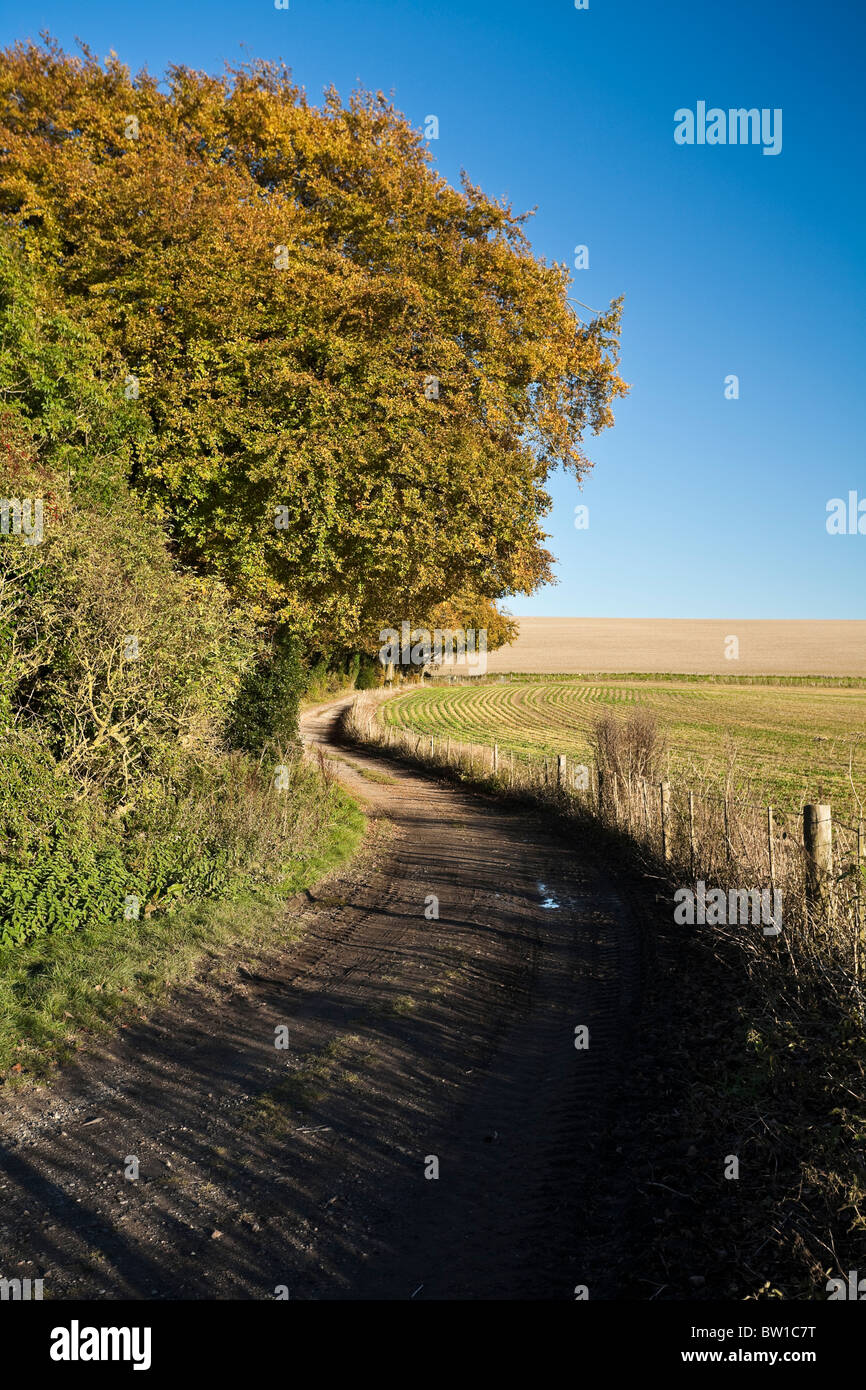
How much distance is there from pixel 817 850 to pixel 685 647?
122 metres

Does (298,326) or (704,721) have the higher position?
(298,326)

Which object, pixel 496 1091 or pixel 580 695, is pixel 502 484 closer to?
pixel 496 1091

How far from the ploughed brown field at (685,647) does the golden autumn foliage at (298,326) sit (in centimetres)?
7830

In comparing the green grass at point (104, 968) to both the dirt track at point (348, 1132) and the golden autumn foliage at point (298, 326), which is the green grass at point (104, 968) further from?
the golden autumn foliage at point (298, 326)

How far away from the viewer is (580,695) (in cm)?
7006

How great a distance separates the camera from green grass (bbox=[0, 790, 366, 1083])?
7211mm

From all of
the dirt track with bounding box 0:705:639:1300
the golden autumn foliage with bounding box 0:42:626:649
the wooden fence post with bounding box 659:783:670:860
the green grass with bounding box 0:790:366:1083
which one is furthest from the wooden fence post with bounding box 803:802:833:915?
the golden autumn foliage with bounding box 0:42:626:649

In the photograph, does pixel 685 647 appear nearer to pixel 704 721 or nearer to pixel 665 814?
pixel 704 721

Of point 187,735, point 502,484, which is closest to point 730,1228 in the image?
point 187,735

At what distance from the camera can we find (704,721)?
49.4 m

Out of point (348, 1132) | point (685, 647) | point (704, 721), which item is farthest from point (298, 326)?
point (685, 647)

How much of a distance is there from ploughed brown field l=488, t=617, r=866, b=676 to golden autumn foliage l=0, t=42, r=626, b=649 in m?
78.3

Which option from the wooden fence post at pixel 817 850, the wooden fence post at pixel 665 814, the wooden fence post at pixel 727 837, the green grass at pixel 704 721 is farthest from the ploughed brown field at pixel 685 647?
the wooden fence post at pixel 817 850

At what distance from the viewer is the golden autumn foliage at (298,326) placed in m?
15.8
